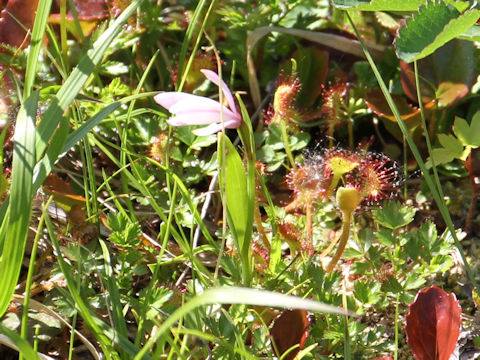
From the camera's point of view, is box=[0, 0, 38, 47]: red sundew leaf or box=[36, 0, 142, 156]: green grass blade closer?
box=[36, 0, 142, 156]: green grass blade

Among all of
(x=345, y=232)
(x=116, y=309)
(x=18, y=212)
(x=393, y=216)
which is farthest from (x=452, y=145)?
(x=18, y=212)

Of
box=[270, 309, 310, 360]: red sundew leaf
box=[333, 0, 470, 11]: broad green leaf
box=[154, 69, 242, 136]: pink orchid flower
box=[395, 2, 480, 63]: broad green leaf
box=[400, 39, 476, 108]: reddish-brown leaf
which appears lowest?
box=[270, 309, 310, 360]: red sundew leaf

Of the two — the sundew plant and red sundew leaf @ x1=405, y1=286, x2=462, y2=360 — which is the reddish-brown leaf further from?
red sundew leaf @ x1=405, y1=286, x2=462, y2=360

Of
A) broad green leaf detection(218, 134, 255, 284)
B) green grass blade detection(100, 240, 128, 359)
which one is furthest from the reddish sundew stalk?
green grass blade detection(100, 240, 128, 359)

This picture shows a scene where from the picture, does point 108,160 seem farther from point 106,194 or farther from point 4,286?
point 4,286

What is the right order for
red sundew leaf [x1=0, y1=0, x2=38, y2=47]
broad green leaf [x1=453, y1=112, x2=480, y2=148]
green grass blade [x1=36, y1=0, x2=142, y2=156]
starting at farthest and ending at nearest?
red sundew leaf [x1=0, y1=0, x2=38, y2=47] → broad green leaf [x1=453, y1=112, x2=480, y2=148] → green grass blade [x1=36, y1=0, x2=142, y2=156]

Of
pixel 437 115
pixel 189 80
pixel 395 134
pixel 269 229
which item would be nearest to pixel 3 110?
pixel 189 80

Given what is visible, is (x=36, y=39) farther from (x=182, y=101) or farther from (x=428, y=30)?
(x=428, y=30)

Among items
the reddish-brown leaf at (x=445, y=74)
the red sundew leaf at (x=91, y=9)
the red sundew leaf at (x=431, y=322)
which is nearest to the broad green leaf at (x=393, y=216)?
the red sundew leaf at (x=431, y=322)
